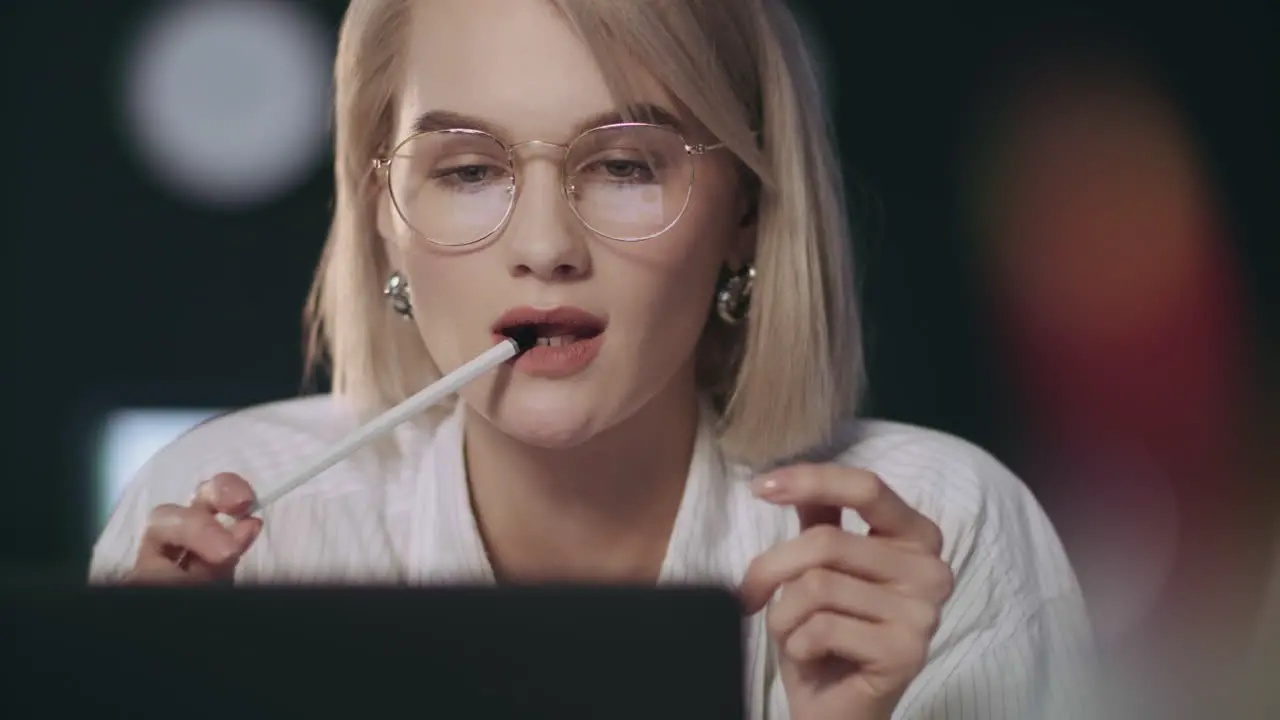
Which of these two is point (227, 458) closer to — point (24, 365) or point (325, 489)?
point (325, 489)

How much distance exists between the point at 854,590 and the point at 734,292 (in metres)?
0.36

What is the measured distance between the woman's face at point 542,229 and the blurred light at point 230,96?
0.74m

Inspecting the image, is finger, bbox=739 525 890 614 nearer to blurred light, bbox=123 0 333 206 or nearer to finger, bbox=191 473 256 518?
finger, bbox=191 473 256 518

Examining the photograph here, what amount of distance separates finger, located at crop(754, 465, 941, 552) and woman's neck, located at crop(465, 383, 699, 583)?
324 millimetres

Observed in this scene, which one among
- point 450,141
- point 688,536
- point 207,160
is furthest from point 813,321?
point 207,160

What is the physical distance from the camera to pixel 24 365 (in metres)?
1.70

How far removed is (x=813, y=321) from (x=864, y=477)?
0.36 metres

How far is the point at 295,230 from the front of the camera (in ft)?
5.40

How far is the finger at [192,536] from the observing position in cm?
77

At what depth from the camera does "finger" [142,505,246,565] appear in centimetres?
77

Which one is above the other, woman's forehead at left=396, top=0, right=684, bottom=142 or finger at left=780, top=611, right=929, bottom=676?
woman's forehead at left=396, top=0, right=684, bottom=142

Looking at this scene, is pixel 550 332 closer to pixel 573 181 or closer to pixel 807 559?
pixel 573 181

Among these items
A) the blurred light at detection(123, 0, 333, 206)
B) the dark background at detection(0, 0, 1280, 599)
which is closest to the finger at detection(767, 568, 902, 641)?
the dark background at detection(0, 0, 1280, 599)

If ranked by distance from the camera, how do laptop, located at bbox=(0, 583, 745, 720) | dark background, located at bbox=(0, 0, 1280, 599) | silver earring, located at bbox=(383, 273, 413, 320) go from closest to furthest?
laptop, located at bbox=(0, 583, 745, 720) → silver earring, located at bbox=(383, 273, 413, 320) → dark background, located at bbox=(0, 0, 1280, 599)
